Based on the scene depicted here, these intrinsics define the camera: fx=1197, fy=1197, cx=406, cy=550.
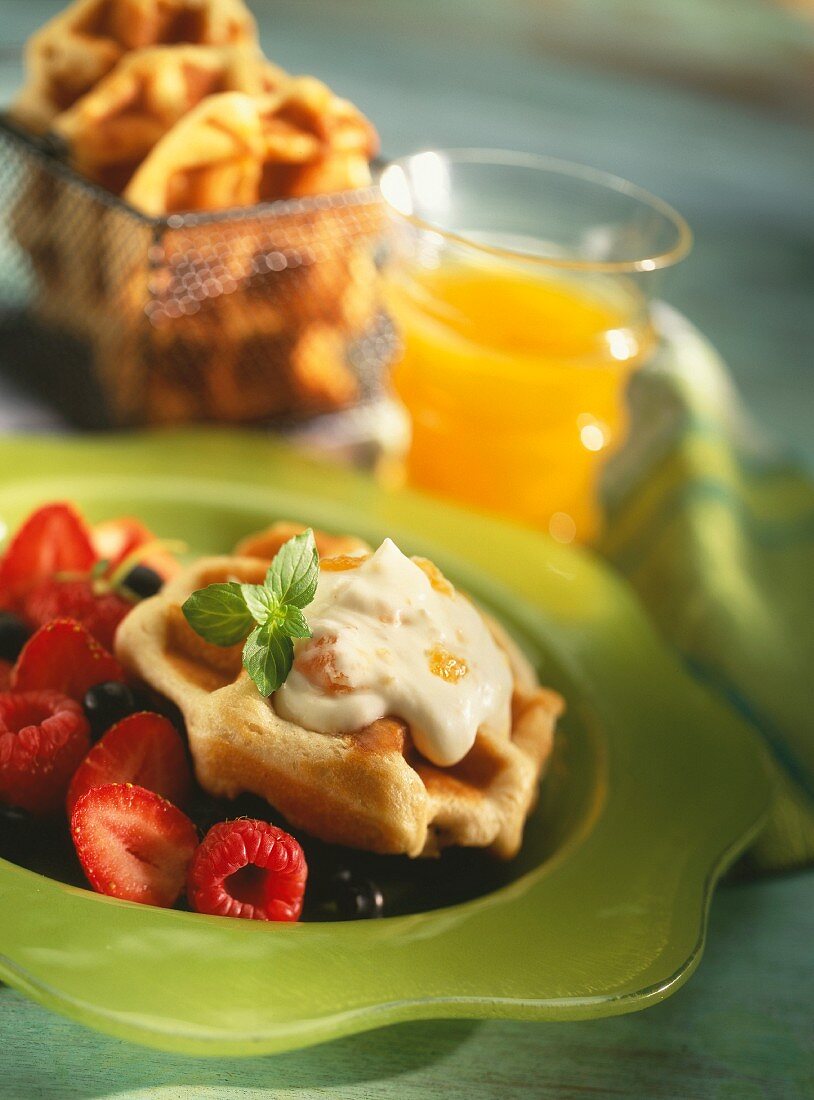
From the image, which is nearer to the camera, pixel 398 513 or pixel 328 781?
pixel 328 781

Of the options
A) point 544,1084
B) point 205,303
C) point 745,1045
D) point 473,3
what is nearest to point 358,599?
point 544,1084

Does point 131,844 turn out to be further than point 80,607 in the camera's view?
No

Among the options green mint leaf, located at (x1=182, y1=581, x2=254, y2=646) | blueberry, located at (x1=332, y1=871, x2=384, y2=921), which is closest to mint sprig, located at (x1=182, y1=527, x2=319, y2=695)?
green mint leaf, located at (x1=182, y1=581, x2=254, y2=646)

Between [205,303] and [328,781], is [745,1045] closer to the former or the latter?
[328,781]

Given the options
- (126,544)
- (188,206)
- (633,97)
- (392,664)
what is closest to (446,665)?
(392,664)

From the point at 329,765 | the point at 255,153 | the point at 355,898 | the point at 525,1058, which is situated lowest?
the point at 525,1058

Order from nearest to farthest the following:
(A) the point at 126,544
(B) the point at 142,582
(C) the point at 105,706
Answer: (C) the point at 105,706 → (B) the point at 142,582 → (A) the point at 126,544

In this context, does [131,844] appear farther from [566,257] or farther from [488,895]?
[566,257]
